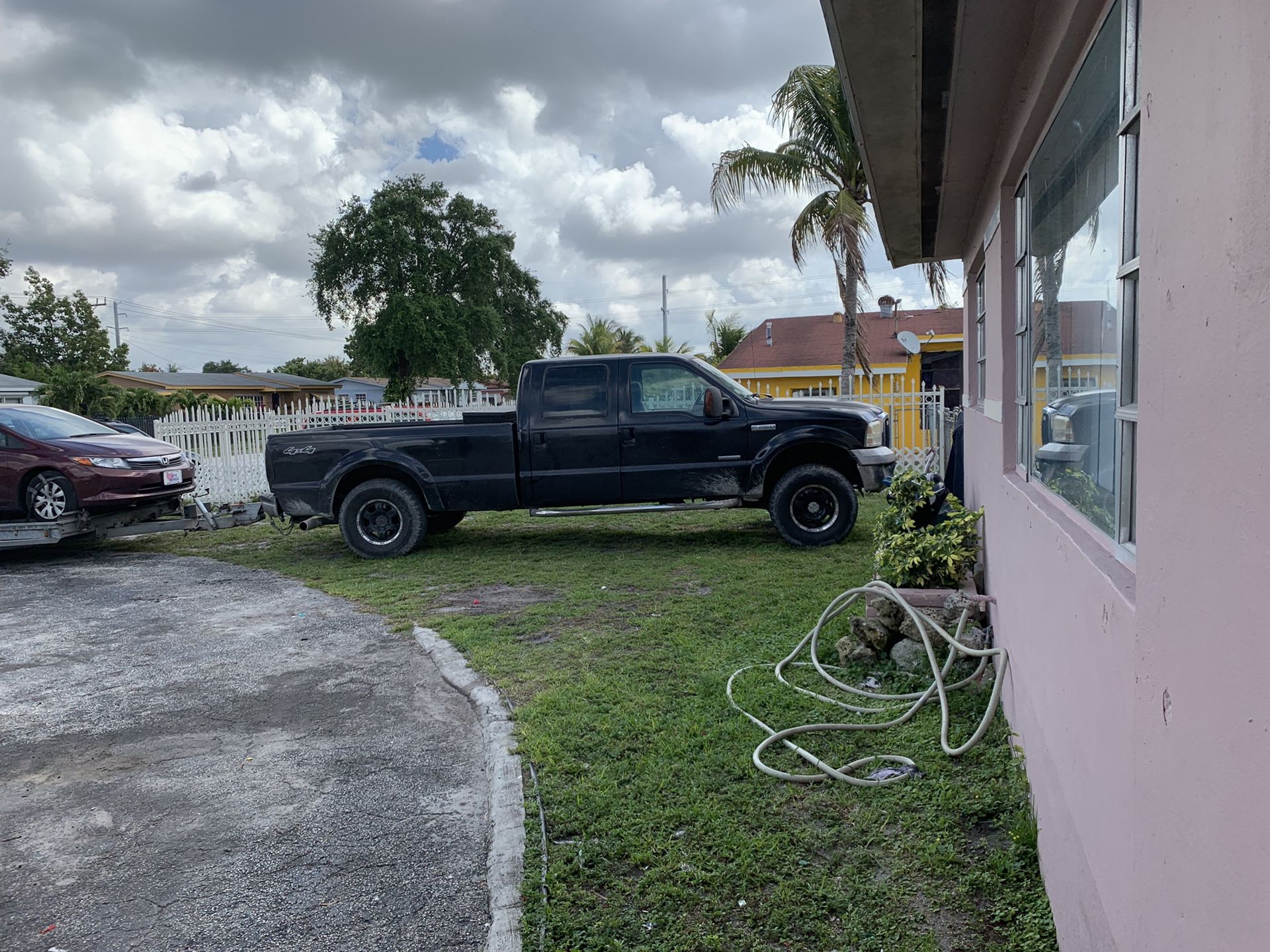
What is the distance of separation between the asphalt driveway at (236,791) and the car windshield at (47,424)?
4.00 metres

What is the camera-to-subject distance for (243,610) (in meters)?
7.78

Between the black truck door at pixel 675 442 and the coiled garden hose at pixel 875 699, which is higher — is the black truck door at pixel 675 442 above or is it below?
above

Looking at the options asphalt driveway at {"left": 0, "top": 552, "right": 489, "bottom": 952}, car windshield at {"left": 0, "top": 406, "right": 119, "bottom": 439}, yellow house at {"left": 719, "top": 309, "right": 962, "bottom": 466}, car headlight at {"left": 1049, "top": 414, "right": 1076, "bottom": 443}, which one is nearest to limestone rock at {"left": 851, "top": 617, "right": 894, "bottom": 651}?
car headlight at {"left": 1049, "top": 414, "right": 1076, "bottom": 443}

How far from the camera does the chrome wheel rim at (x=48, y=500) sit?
1010cm

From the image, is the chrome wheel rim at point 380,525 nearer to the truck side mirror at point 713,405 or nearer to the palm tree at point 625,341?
the truck side mirror at point 713,405

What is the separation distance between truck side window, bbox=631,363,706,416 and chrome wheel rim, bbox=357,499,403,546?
2.86 m

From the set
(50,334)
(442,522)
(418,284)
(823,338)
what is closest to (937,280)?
(442,522)

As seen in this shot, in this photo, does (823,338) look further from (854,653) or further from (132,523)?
(854,653)

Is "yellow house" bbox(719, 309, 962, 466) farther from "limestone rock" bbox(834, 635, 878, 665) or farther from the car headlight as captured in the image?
the car headlight

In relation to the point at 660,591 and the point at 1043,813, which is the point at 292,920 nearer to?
the point at 1043,813

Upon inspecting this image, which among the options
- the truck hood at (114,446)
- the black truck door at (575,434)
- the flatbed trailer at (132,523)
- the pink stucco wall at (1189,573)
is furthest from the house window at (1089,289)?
the truck hood at (114,446)

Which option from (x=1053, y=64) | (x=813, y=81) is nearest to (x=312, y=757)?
(x=1053, y=64)

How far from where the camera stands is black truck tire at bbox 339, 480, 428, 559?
971 centimetres

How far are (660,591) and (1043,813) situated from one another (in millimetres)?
4800
